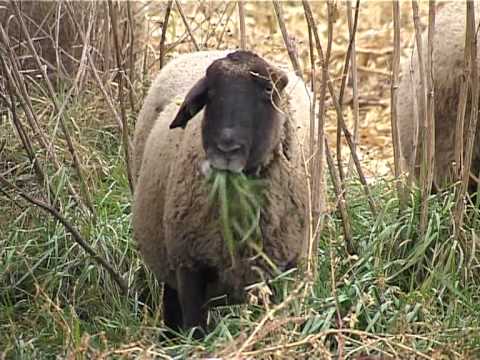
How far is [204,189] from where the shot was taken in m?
5.05

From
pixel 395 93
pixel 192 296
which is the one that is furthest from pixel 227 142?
pixel 395 93

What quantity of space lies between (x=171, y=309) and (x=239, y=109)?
1.30 meters

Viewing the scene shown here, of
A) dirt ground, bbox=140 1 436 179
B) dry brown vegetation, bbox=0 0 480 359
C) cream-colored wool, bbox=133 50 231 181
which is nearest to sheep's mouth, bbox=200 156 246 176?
dry brown vegetation, bbox=0 0 480 359

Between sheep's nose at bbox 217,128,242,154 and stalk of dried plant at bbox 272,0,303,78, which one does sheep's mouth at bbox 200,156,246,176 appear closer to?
sheep's nose at bbox 217,128,242,154

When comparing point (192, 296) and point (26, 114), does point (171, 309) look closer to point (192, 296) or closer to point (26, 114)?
point (192, 296)

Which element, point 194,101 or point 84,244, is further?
point 84,244

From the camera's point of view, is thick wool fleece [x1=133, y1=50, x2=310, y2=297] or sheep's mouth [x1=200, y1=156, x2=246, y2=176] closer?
sheep's mouth [x1=200, y1=156, x2=246, y2=176]

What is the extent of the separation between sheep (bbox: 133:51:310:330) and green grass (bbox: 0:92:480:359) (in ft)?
0.45

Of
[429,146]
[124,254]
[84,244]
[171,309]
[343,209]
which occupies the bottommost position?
[171,309]

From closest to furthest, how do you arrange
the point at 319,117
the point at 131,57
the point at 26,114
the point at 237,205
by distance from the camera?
1. the point at 319,117
2. the point at 237,205
3. the point at 26,114
4. the point at 131,57

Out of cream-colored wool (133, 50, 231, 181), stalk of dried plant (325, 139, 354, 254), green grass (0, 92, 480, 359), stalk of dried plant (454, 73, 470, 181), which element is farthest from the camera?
cream-colored wool (133, 50, 231, 181)

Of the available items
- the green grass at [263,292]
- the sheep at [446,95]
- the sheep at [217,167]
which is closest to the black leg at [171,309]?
the sheep at [217,167]

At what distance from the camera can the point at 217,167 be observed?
481 centimetres

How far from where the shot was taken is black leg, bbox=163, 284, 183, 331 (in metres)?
5.63
